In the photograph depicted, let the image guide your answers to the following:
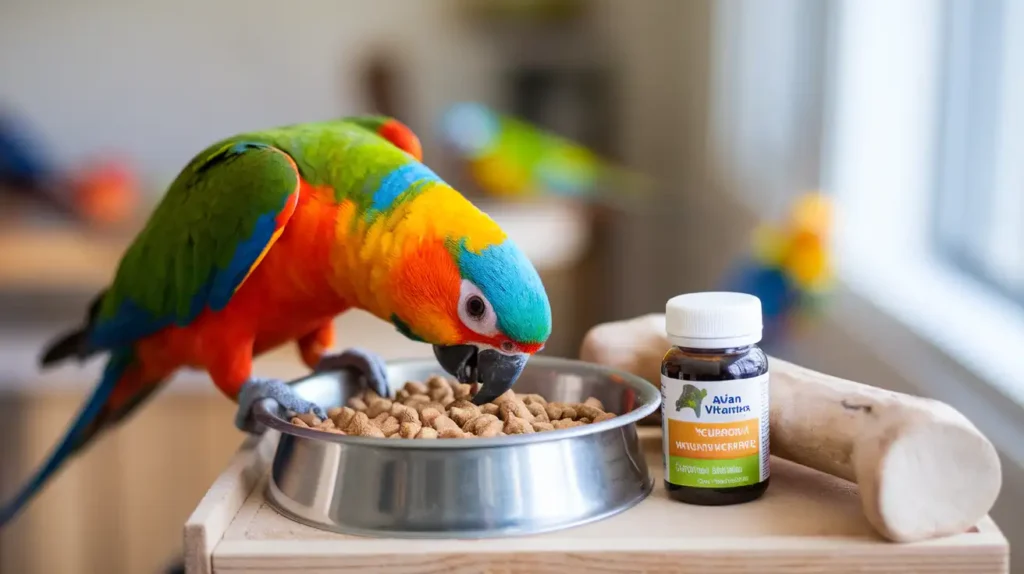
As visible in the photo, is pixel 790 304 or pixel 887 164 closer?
pixel 790 304

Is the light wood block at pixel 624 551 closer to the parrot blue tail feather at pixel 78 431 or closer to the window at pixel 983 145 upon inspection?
the parrot blue tail feather at pixel 78 431

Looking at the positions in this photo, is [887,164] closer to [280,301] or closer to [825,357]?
[825,357]

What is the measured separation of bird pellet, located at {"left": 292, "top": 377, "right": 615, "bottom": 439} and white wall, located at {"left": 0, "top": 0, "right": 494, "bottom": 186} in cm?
266

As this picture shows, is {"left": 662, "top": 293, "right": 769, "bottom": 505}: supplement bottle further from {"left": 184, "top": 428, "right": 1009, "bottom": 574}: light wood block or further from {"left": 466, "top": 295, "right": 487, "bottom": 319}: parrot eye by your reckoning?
{"left": 466, "top": 295, "right": 487, "bottom": 319}: parrot eye

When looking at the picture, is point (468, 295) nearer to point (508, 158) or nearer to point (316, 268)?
point (316, 268)

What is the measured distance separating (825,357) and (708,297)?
1341mm

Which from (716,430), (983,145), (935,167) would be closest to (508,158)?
(935,167)

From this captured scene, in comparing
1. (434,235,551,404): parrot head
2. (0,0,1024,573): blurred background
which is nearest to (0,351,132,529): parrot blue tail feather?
(434,235,551,404): parrot head

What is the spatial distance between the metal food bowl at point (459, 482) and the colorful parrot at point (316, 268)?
12 cm

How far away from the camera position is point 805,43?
2.52 m

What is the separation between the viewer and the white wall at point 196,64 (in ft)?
11.3

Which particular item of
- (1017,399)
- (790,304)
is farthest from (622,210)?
(1017,399)

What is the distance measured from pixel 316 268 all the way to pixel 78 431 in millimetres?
451

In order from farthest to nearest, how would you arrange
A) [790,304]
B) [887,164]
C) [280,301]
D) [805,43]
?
[805,43] < [887,164] < [790,304] < [280,301]
